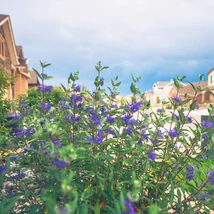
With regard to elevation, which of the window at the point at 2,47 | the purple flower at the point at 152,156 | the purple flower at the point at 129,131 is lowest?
the purple flower at the point at 152,156

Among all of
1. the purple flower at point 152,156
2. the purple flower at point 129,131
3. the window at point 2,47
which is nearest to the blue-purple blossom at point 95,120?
the purple flower at point 129,131

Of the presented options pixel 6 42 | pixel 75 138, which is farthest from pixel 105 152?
pixel 6 42

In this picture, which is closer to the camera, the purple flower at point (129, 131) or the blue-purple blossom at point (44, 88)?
the purple flower at point (129, 131)

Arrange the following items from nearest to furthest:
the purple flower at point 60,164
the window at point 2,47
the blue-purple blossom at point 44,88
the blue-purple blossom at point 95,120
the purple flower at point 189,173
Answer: the purple flower at point 60,164, the blue-purple blossom at point 95,120, the purple flower at point 189,173, the blue-purple blossom at point 44,88, the window at point 2,47

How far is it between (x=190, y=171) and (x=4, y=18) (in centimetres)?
1491

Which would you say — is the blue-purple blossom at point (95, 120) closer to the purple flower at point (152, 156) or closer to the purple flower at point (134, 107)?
the purple flower at point (134, 107)

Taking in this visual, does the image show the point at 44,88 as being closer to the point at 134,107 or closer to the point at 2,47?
the point at 134,107

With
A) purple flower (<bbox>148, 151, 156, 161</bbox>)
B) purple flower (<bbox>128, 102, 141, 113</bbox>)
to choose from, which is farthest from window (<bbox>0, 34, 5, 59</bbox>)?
purple flower (<bbox>148, 151, 156, 161</bbox>)

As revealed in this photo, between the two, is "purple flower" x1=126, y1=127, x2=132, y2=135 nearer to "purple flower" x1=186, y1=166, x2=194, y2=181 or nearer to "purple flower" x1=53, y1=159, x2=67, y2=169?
"purple flower" x1=186, y1=166, x2=194, y2=181

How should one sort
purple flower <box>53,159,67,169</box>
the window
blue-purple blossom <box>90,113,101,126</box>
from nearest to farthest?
purple flower <box>53,159,67,169</box> < blue-purple blossom <box>90,113,101,126</box> < the window

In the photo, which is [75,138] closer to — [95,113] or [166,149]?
[95,113]

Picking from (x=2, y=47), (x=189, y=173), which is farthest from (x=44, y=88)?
(x=2, y=47)

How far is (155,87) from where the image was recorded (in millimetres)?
63906

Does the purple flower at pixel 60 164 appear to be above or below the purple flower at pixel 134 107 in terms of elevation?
below
